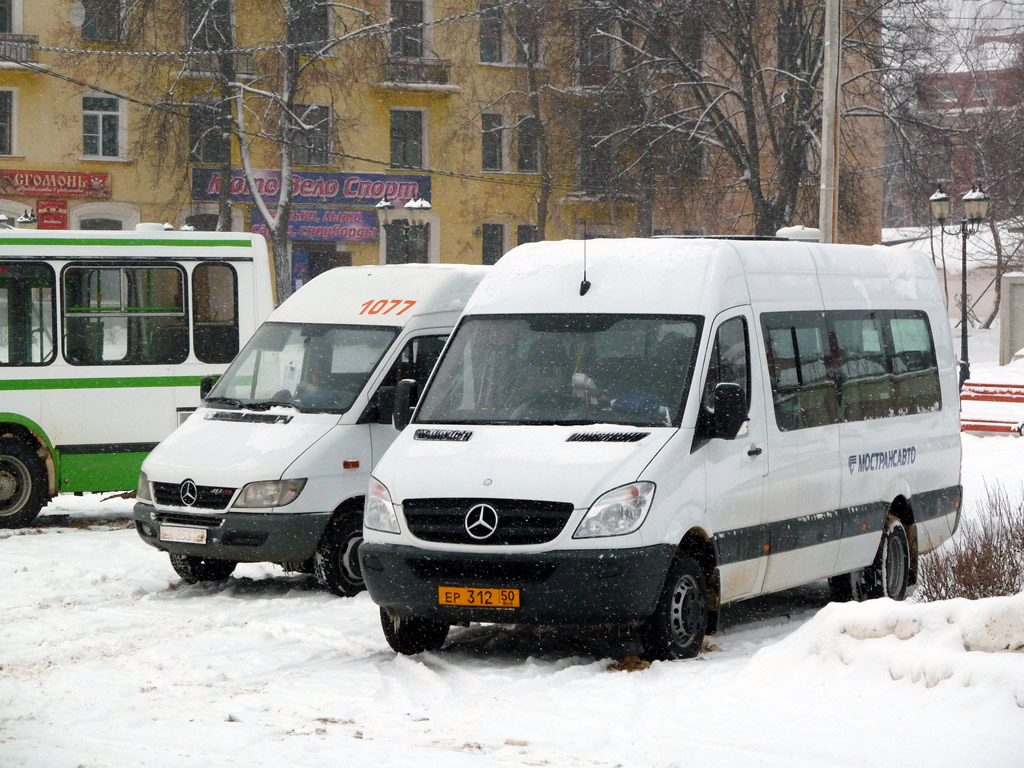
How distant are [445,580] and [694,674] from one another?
1.39 meters

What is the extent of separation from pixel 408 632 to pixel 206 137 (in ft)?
126

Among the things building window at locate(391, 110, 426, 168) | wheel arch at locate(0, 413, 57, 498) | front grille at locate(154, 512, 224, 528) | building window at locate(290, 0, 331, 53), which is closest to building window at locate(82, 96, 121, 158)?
building window at locate(290, 0, 331, 53)

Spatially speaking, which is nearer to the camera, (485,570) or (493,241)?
(485,570)

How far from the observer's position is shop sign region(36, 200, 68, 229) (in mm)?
45688

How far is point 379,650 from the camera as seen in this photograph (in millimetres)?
10086

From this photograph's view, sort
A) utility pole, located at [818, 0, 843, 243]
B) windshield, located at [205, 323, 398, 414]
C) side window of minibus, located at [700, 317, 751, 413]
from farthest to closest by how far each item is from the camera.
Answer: utility pole, located at [818, 0, 843, 243], windshield, located at [205, 323, 398, 414], side window of minibus, located at [700, 317, 751, 413]

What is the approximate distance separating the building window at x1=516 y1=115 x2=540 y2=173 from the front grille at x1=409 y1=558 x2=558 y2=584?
142 ft

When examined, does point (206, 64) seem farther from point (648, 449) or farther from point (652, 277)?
point (648, 449)

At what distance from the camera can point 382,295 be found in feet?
43.6

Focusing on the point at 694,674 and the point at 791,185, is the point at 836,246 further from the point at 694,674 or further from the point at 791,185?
the point at 791,185

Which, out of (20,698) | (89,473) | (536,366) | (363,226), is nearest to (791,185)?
(363,226)

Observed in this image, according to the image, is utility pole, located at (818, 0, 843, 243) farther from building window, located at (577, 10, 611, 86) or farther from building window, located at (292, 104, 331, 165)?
building window, located at (292, 104, 331, 165)

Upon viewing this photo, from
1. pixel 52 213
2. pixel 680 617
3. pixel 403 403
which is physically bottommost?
pixel 680 617

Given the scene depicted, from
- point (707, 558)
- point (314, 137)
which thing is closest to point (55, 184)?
point (314, 137)
